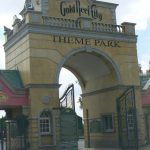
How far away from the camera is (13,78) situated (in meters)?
25.0

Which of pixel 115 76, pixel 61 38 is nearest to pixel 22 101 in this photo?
pixel 61 38

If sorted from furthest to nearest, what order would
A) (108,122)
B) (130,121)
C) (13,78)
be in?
(108,122)
(130,121)
(13,78)

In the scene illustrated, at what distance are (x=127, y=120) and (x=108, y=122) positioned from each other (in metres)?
2.34

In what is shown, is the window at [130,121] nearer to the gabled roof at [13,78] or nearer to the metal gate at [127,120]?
the metal gate at [127,120]

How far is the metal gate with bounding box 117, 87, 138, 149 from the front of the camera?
25141 mm

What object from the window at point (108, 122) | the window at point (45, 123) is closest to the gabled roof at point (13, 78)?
the window at point (45, 123)

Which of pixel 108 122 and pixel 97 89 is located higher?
pixel 97 89

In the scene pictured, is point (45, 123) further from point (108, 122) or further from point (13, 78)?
point (108, 122)

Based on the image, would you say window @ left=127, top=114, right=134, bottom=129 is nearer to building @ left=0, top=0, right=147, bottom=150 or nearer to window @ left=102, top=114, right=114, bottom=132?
building @ left=0, top=0, right=147, bottom=150

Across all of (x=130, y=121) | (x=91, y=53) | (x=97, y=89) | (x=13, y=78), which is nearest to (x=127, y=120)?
(x=130, y=121)

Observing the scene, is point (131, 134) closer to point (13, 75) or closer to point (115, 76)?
point (115, 76)

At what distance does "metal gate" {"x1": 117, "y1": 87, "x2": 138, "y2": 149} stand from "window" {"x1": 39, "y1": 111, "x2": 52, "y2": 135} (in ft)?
14.6

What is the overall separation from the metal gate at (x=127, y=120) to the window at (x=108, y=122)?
1.08m

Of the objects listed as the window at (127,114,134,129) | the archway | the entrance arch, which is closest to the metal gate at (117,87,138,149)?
the window at (127,114,134,129)
